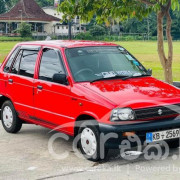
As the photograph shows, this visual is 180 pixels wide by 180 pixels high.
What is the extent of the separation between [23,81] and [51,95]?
1.00 metres

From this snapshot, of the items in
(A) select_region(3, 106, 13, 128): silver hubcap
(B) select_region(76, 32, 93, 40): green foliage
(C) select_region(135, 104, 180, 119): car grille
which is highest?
(C) select_region(135, 104, 180, 119): car grille

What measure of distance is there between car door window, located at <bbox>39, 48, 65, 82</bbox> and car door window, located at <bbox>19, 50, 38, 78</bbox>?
0.86 feet

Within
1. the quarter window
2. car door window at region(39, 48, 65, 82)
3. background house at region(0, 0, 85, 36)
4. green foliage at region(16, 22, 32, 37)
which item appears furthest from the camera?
background house at region(0, 0, 85, 36)

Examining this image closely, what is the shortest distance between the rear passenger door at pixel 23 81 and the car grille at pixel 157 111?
2311mm

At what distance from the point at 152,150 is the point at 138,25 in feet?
368

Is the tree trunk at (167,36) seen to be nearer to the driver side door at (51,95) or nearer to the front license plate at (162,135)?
the driver side door at (51,95)

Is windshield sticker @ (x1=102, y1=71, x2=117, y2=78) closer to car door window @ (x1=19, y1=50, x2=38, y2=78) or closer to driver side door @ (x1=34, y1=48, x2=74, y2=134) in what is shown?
driver side door @ (x1=34, y1=48, x2=74, y2=134)

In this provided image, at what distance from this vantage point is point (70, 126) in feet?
24.1

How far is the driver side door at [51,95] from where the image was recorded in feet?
24.3

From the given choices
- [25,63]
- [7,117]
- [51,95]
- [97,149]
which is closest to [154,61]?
[7,117]

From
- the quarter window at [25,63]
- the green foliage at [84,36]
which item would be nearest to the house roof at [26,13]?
the green foliage at [84,36]

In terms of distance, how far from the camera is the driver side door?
7.42 m

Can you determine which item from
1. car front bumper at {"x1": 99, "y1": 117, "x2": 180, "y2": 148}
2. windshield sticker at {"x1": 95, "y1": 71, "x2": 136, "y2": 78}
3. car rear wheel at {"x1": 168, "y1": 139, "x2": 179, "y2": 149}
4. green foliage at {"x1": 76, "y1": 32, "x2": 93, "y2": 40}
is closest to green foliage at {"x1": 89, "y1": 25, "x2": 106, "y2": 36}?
green foliage at {"x1": 76, "y1": 32, "x2": 93, "y2": 40}

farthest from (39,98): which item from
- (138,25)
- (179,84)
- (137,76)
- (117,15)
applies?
(138,25)
